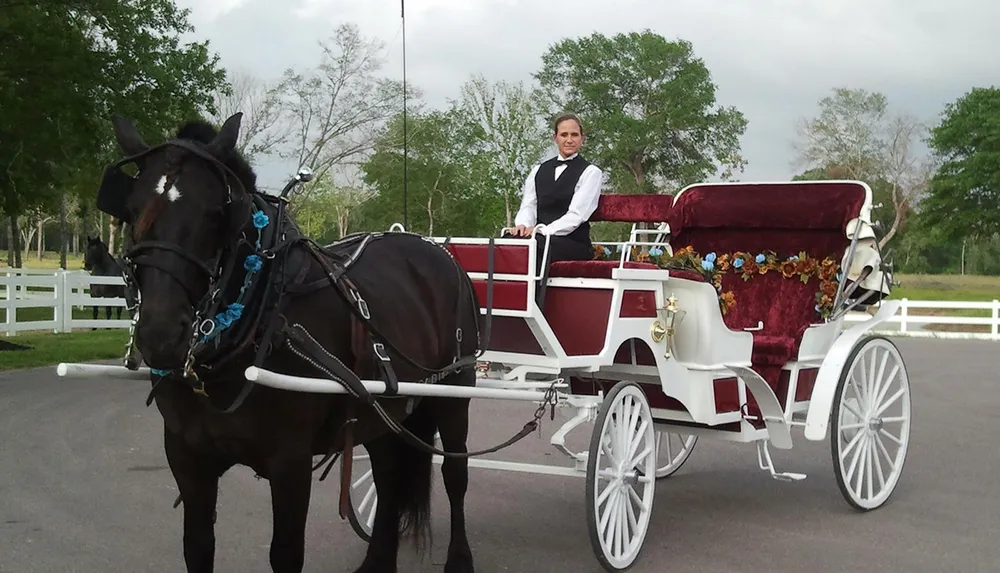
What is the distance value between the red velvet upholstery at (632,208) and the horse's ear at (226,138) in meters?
3.41

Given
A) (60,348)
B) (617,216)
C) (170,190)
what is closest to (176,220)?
(170,190)

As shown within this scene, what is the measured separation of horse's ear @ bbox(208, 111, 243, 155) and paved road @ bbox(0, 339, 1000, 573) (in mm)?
2504

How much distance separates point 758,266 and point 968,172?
145ft

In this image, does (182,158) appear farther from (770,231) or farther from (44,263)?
(44,263)

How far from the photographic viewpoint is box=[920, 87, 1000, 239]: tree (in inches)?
1809

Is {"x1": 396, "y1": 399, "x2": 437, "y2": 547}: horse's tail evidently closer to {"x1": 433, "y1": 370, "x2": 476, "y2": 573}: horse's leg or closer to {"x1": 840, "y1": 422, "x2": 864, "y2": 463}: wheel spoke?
{"x1": 433, "y1": 370, "x2": 476, "y2": 573}: horse's leg

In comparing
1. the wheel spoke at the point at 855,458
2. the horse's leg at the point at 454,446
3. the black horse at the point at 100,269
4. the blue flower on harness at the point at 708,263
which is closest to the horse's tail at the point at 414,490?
the horse's leg at the point at 454,446

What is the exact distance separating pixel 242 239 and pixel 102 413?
7.77m

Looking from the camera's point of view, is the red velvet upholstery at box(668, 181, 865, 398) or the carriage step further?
the red velvet upholstery at box(668, 181, 865, 398)

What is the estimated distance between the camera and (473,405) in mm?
12031

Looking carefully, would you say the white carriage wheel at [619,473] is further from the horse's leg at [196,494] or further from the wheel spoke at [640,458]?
the horse's leg at [196,494]

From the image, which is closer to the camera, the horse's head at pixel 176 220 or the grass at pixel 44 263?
the horse's head at pixel 176 220

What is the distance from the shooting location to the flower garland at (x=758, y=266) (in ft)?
22.0

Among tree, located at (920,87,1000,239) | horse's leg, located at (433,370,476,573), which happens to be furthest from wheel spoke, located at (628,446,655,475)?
tree, located at (920,87,1000,239)
